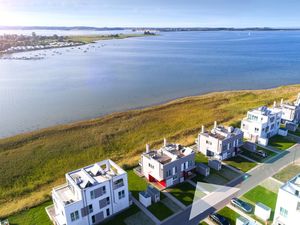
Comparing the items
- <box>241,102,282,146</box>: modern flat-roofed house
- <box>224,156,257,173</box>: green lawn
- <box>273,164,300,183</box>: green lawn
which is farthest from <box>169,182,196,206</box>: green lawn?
<box>241,102,282,146</box>: modern flat-roofed house

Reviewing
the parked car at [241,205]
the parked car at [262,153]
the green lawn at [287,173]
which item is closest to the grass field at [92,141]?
the parked car at [262,153]

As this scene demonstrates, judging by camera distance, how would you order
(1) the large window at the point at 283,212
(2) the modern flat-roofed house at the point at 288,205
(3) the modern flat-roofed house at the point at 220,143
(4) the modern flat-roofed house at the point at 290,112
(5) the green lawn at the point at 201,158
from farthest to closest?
(4) the modern flat-roofed house at the point at 290,112, (5) the green lawn at the point at 201,158, (3) the modern flat-roofed house at the point at 220,143, (1) the large window at the point at 283,212, (2) the modern flat-roofed house at the point at 288,205

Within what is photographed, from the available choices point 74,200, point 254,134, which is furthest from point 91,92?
point 74,200

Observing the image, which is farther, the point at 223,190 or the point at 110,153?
the point at 110,153

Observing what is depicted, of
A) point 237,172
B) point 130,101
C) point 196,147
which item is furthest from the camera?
point 130,101

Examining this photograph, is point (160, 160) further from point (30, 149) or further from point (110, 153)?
point (30, 149)

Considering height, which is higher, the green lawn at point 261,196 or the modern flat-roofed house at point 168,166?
the modern flat-roofed house at point 168,166

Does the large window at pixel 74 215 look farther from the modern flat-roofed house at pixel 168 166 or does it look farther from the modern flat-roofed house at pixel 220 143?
the modern flat-roofed house at pixel 220 143

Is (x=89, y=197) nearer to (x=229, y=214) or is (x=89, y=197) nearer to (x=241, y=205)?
(x=229, y=214)
